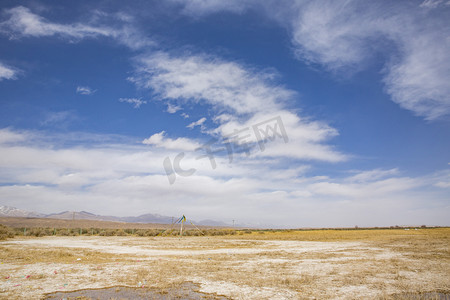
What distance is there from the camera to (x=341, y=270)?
1285 cm

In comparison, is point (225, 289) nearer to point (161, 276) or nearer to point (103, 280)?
point (161, 276)

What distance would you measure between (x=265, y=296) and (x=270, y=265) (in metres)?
6.23

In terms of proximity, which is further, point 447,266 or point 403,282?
point 447,266

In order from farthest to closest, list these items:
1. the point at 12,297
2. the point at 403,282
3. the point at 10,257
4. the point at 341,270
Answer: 1. the point at 10,257
2. the point at 341,270
3. the point at 403,282
4. the point at 12,297

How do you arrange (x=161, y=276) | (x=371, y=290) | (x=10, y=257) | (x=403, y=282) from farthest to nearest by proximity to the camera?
(x=10, y=257) → (x=161, y=276) → (x=403, y=282) → (x=371, y=290)

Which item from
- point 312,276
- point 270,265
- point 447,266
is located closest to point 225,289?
point 312,276

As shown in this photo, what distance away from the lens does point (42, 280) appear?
410 inches

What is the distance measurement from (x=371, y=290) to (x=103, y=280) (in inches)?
375


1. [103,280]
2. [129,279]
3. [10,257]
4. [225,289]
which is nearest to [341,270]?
[225,289]

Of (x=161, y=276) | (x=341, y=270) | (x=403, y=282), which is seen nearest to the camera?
(x=403, y=282)

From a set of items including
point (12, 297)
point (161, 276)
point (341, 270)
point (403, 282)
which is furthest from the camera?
point (341, 270)

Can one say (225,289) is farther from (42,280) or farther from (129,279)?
(42,280)

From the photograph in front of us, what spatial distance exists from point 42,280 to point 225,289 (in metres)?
6.90

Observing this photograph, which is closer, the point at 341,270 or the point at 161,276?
→ the point at 161,276
